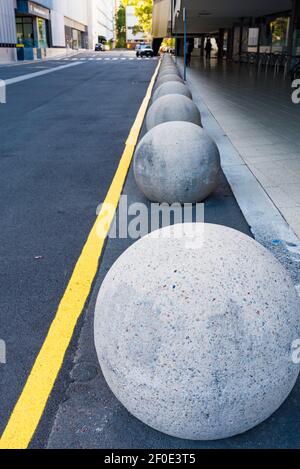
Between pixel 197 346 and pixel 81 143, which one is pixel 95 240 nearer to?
pixel 197 346

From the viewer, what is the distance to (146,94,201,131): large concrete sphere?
28.6ft

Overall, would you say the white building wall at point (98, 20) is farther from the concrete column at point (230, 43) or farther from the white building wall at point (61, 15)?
the concrete column at point (230, 43)

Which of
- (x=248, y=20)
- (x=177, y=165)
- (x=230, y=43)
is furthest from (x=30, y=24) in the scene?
(x=177, y=165)

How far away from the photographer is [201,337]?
2357mm

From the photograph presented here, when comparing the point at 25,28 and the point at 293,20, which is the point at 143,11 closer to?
the point at 25,28

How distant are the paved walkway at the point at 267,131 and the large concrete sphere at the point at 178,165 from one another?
102cm

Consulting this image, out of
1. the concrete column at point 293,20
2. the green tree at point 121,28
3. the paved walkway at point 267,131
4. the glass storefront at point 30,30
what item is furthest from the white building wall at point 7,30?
the green tree at point 121,28

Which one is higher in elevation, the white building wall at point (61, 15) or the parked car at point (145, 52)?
the white building wall at point (61, 15)

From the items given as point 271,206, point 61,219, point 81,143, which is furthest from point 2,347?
point 81,143

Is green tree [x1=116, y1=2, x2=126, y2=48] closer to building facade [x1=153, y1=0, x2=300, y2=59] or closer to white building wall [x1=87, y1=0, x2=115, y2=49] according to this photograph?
white building wall [x1=87, y1=0, x2=115, y2=49]

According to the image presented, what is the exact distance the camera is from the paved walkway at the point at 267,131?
268 inches

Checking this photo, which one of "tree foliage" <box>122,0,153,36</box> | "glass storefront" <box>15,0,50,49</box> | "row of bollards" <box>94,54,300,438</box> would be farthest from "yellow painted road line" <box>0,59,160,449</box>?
"tree foliage" <box>122,0,153,36</box>

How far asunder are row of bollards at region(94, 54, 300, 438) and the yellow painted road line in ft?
1.93

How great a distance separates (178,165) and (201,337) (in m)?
3.95
